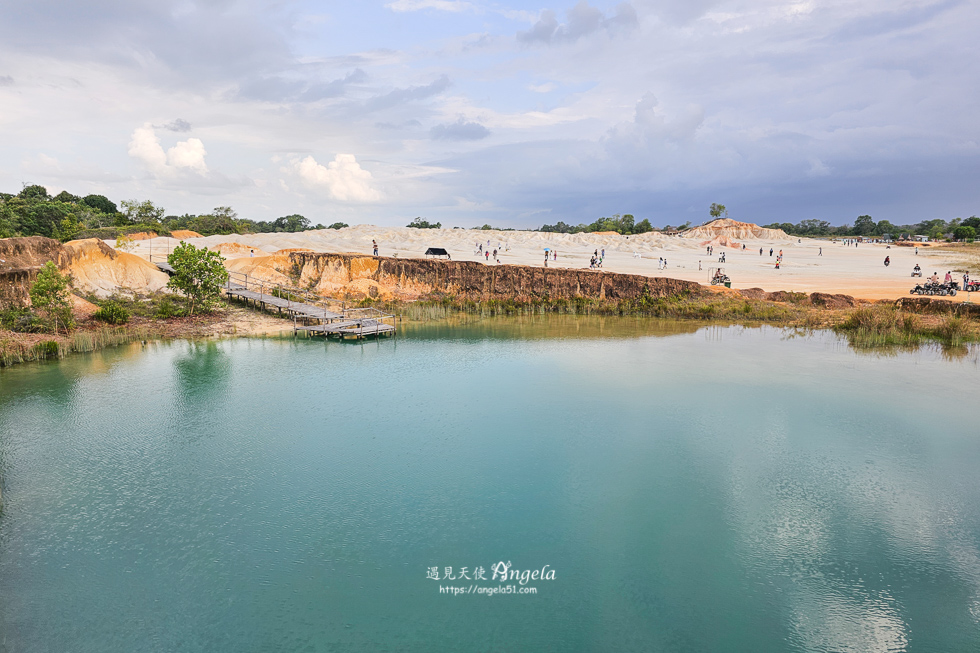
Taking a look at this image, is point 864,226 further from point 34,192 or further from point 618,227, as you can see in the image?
point 34,192

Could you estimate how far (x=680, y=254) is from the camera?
77.4m

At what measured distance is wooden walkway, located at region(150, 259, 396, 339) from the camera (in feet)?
109

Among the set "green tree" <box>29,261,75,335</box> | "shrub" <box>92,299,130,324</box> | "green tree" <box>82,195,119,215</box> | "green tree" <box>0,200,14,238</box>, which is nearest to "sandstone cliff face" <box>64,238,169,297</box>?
"shrub" <box>92,299,130,324</box>

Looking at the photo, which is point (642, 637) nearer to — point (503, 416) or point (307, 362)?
point (503, 416)

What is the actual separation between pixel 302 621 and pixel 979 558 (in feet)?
44.1

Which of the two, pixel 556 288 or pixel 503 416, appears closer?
pixel 503 416

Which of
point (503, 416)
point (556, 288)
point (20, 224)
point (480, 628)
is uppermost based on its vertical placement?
point (20, 224)

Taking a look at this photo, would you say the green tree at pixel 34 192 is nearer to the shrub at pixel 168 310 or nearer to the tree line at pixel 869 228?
the shrub at pixel 168 310

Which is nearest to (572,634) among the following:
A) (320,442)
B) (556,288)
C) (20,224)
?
(320,442)

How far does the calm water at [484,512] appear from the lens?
927cm

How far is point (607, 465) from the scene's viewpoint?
592 inches

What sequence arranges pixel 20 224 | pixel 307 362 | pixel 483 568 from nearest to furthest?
pixel 483 568 < pixel 307 362 < pixel 20 224

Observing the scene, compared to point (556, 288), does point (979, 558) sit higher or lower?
lower

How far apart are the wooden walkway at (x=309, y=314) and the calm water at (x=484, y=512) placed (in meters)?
9.90
